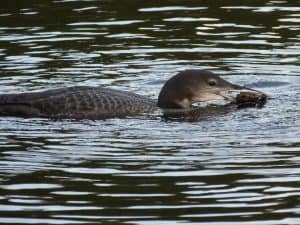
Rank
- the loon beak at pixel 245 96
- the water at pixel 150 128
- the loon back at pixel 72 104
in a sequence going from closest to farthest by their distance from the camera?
the water at pixel 150 128, the loon back at pixel 72 104, the loon beak at pixel 245 96

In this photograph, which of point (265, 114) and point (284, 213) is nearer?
point (284, 213)

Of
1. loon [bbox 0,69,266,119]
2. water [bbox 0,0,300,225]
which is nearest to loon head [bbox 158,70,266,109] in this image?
loon [bbox 0,69,266,119]

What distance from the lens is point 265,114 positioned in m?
12.8

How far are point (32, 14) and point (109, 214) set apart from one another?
392 inches

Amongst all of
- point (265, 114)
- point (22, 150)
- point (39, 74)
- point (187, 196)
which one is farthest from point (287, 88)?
point (187, 196)

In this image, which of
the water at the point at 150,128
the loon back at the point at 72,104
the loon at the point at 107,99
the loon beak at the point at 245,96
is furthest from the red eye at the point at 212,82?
the loon back at the point at 72,104

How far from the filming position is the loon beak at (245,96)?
44.0 ft

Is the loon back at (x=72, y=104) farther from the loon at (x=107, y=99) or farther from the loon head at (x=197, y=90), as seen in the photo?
the loon head at (x=197, y=90)

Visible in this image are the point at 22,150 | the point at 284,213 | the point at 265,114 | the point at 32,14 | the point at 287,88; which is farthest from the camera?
the point at 32,14

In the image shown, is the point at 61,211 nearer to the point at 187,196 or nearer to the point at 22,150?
the point at 187,196

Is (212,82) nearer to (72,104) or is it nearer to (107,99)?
(107,99)

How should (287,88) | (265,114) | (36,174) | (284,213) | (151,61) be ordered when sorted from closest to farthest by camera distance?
(284,213), (36,174), (265,114), (287,88), (151,61)

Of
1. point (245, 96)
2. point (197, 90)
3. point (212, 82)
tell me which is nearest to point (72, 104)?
point (197, 90)

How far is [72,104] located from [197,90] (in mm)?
1534
